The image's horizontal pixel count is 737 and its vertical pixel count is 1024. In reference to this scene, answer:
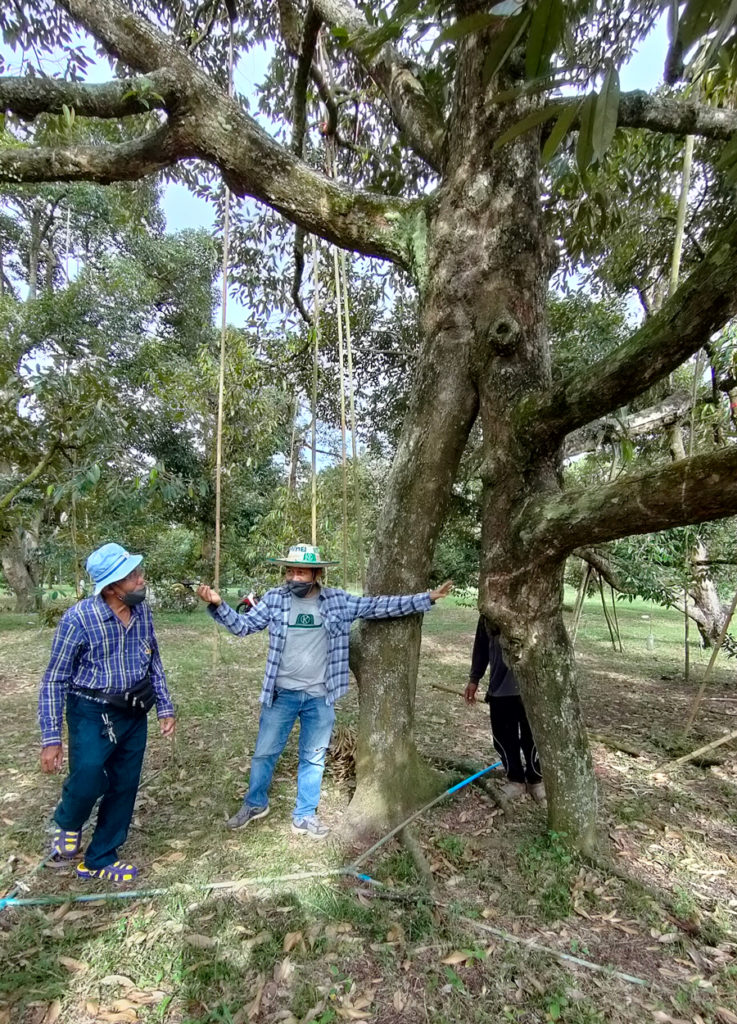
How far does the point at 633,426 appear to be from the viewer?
5.77 meters

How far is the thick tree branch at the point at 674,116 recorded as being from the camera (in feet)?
9.62

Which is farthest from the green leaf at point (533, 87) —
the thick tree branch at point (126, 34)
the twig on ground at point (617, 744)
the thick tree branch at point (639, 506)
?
the twig on ground at point (617, 744)

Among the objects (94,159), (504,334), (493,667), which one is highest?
(94,159)

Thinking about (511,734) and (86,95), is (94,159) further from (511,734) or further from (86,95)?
(511,734)

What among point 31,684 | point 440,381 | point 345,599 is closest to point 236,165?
point 440,381

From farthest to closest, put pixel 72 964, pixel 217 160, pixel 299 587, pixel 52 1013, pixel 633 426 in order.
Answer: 1. pixel 633 426
2. pixel 217 160
3. pixel 299 587
4. pixel 72 964
5. pixel 52 1013

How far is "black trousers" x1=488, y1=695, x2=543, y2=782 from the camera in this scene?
346 cm

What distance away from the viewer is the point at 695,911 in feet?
8.28

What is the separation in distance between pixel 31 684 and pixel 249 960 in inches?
216

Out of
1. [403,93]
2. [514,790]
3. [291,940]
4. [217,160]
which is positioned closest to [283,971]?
[291,940]

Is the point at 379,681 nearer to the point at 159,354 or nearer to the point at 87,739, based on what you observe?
the point at 87,739

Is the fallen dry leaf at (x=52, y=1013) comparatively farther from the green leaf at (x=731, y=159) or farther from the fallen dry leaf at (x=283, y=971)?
the green leaf at (x=731, y=159)

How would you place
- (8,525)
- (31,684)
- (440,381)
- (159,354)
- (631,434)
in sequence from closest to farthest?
(440,381), (8,525), (631,434), (31,684), (159,354)

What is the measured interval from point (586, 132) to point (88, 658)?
2632mm
